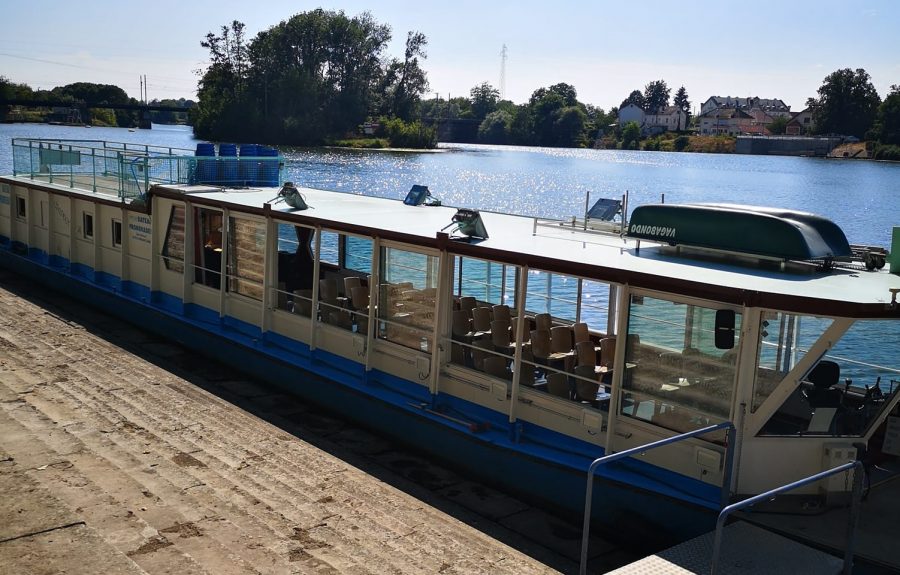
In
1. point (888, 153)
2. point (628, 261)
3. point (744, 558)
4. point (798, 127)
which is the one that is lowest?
point (744, 558)

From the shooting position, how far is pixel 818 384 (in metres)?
7.82

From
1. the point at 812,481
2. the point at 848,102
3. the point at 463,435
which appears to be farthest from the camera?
the point at 848,102

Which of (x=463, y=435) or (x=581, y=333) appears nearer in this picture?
(x=463, y=435)

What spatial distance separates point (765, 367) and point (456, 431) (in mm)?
3424

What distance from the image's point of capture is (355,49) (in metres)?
99.9

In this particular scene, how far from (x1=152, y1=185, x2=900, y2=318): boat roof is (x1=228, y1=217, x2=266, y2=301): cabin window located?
305 mm

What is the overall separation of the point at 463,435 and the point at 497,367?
840 millimetres

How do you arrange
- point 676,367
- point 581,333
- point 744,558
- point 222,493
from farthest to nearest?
point 581,333 → point 222,493 → point 676,367 → point 744,558

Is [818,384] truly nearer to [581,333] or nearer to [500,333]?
[581,333]

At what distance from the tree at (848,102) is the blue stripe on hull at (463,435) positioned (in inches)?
4724

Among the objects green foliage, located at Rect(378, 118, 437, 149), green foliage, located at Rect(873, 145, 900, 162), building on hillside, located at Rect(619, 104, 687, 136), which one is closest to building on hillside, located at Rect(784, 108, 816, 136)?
green foliage, located at Rect(873, 145, 900, 162)

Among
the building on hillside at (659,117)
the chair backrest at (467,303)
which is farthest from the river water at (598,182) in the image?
the building on hillside at (659,117)

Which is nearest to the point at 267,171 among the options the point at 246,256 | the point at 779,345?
the point at 246,256

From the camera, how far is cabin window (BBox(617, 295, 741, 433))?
778 cm
